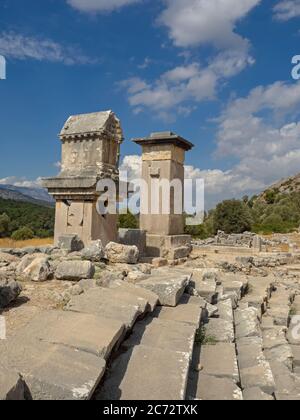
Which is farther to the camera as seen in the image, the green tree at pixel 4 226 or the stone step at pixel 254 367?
the green tree at pixel 4 226

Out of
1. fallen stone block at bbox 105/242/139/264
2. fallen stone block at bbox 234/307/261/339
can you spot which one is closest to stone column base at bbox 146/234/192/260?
fallen stone block at bbox 105/242/139/264

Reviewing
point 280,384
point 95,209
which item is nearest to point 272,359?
point 280,384

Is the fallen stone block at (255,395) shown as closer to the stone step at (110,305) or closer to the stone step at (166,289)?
the stone step at (110,305)

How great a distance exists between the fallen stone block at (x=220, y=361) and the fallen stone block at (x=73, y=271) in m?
1.58

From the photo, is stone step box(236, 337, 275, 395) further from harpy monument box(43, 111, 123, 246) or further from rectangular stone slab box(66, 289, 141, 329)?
harpy monument box(43, 111, 123, 246)

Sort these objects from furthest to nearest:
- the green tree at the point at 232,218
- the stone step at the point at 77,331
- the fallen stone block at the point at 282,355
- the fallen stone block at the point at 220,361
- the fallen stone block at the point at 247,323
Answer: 1. the green tree at the point at 232,218
2. the fallen stone block at the point at 247,323
3. the fallen stone block at the point at 282,355
4. the fallen stone block at the point at 220,361
5. the stone step at the point at 77,331

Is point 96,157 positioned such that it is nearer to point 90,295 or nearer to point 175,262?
point 175,262

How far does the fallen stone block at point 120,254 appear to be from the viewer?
19.2ft

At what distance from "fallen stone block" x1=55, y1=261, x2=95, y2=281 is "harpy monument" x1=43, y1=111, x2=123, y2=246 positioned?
2.62 m

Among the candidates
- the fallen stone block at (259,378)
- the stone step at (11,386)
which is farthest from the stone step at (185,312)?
the stone step at (11,386)

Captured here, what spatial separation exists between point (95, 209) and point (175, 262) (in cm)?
259

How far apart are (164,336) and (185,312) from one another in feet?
2.47

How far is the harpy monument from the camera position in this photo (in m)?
7.18

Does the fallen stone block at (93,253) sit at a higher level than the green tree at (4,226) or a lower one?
lower
